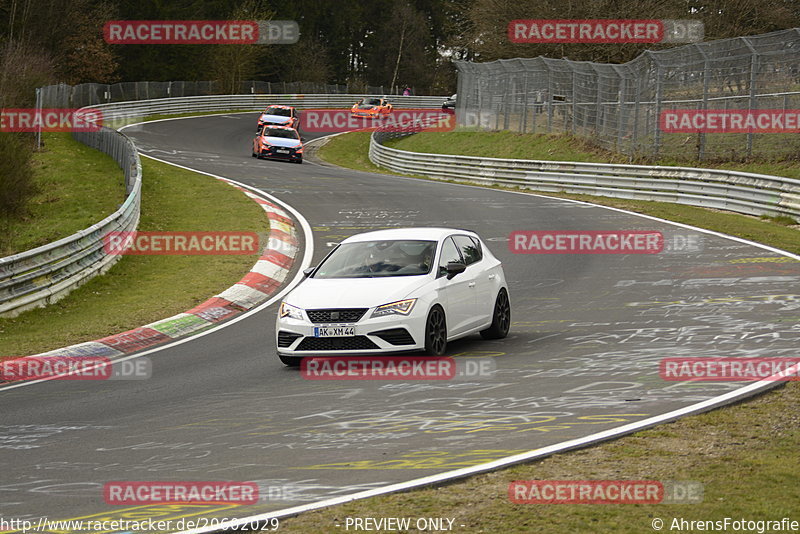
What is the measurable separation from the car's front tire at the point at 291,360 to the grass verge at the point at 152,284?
11.4 feet

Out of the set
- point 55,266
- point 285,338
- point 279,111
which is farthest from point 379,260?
point 279,111

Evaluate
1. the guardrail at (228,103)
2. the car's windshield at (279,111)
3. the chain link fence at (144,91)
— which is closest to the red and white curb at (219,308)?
the chain link fence at (144,91)

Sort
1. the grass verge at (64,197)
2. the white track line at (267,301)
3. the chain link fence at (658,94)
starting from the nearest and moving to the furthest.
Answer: the white track line at (267,301)
the grass verge at (64,197)
the chain link fence at (658,94)

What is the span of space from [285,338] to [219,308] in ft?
15.9

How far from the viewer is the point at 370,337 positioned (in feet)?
37.7

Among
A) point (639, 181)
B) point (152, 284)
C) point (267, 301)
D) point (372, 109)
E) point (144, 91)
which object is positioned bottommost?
point (152, 284)

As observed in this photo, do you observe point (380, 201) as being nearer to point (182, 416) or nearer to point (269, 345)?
point (269, 345)

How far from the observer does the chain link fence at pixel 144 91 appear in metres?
54.8

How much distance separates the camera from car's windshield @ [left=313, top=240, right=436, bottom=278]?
1253 centimetres

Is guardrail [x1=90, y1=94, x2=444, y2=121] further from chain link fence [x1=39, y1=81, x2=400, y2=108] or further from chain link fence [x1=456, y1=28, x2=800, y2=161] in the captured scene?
chain link fence [x1=456, y1=28, x2=800, y2=161]

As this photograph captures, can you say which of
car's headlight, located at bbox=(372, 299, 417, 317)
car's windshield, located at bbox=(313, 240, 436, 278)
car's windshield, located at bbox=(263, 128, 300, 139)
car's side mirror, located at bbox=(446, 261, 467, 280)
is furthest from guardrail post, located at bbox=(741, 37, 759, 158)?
car's windshield, located at bbox=(263, 128, 300, 139)

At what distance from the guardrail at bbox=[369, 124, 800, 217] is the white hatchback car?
13091 mm

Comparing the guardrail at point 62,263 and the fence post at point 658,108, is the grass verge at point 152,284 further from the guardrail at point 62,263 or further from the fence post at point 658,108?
the fence post at point 658,108

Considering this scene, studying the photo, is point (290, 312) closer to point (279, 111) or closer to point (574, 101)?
point (574, 101)
